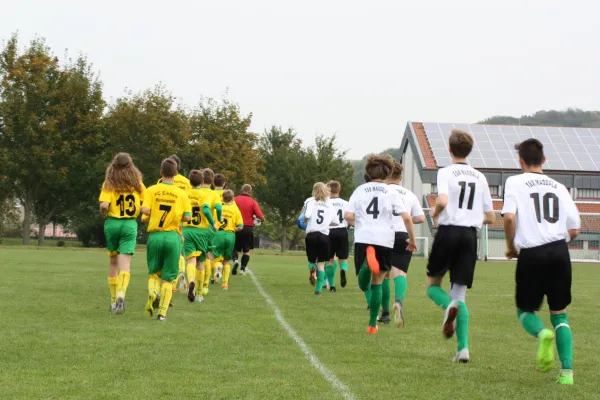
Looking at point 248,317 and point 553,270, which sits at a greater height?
point 553,270

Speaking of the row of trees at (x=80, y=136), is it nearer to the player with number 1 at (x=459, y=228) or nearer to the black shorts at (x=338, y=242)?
the black shorts at (x=338, y=242)

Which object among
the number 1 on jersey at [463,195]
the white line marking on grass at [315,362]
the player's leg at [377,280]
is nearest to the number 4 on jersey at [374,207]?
A: the player's leg at [377,280]

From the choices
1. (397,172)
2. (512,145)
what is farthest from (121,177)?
(512,145)

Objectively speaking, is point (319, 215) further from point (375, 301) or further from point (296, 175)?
point (296, 175)

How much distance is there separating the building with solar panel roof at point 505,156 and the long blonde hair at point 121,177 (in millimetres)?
43854

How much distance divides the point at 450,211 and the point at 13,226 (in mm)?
85064

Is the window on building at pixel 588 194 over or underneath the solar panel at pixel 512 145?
underneath

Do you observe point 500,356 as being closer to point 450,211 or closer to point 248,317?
point 450,211

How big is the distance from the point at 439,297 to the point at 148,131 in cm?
4455

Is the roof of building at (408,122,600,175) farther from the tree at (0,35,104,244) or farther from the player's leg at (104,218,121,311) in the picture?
the player's leg at (104,218,121,311)

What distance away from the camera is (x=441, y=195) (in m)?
7.47

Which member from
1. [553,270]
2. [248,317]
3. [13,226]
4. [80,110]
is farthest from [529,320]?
[13,226]

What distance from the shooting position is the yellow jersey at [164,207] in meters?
10.3

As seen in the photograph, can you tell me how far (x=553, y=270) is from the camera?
6738mm
